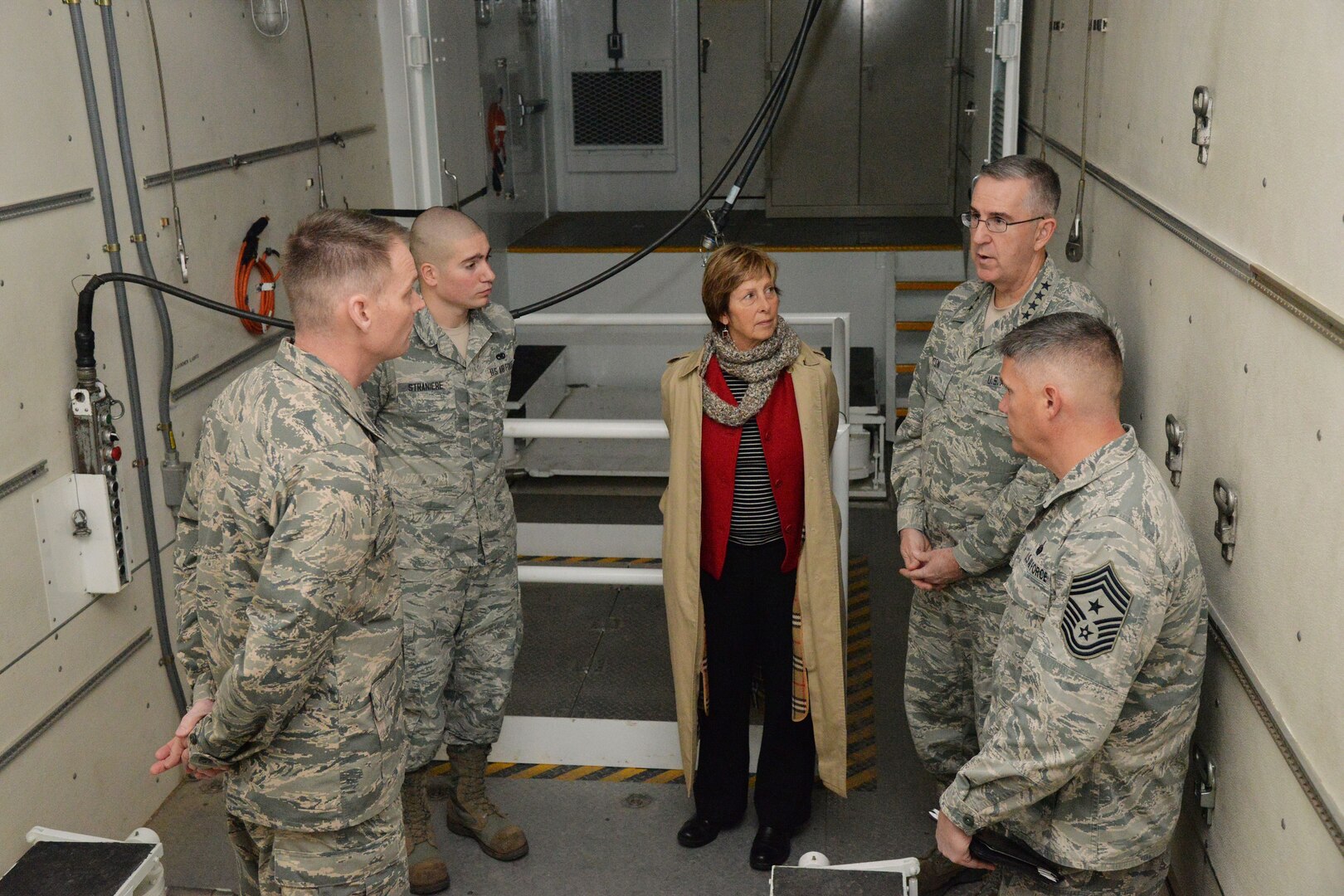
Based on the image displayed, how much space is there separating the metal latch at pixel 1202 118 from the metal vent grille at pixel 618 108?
618cm

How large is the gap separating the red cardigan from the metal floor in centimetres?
79

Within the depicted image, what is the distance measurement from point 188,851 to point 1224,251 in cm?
283

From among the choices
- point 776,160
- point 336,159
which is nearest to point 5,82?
point 336,159

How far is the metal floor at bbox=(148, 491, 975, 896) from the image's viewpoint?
2.96 meters

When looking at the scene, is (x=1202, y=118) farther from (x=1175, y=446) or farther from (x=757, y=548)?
(x=757, y=548)

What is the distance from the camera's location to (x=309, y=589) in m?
1.74

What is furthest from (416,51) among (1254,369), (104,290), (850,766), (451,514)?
(1254,369)

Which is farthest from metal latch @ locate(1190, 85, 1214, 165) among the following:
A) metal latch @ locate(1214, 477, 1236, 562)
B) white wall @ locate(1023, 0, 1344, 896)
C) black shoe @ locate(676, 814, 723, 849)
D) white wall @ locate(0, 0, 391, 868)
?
white wall @ locate(0, 0, 391, 868)

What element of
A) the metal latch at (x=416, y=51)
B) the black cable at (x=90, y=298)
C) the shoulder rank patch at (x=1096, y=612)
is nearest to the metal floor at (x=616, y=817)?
the black cable at (x=90, y=298)

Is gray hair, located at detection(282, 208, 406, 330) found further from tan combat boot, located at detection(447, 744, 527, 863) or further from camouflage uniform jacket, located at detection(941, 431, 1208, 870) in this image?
tan combat boot, located at detection(447, 744, 527, 863)

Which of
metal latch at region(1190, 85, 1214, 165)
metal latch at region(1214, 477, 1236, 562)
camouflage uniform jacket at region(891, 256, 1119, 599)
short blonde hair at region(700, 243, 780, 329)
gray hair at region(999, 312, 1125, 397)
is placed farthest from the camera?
short blonde hair at region(700, 243, 780, 329)

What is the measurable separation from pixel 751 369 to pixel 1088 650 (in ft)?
4.00

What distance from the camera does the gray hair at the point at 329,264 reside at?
1.87m

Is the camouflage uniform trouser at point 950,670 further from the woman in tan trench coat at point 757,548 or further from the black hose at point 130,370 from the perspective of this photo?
the black hose at point 130,370
